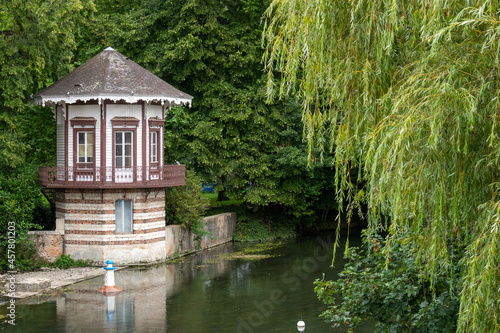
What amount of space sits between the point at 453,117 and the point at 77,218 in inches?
771

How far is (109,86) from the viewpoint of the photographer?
24922 millimetres

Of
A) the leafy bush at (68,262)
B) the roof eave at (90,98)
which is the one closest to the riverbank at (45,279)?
the leafy bush at (68,262)

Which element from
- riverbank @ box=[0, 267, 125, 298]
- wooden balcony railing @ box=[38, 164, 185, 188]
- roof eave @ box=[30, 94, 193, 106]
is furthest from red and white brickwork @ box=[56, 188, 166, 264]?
roof eave @ box=[30, 94, 193, 106]

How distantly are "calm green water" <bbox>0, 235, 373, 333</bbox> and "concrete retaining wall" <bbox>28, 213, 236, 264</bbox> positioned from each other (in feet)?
2.70

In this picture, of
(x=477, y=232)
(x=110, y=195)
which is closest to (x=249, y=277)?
(x=110, y=195)

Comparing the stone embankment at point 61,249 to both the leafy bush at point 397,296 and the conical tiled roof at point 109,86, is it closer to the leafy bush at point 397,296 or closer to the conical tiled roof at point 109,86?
the conical tiled roof at point 109,86

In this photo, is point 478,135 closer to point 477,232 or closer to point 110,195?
point 477,232

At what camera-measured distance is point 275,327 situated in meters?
17.3

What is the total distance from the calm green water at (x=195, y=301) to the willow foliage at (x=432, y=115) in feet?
29.0

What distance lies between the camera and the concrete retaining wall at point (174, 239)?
24.7 meters

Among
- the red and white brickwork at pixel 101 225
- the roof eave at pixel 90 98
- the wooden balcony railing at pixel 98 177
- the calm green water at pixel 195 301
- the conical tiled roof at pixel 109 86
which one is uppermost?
the conical tiled roof at pixel 109 86

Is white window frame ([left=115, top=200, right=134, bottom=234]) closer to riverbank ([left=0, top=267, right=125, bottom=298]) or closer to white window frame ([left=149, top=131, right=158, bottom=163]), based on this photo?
riverbank ([left=0, top=267, right=125, bottom=298])

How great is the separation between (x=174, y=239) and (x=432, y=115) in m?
20.7

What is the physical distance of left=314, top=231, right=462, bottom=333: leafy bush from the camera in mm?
10406
